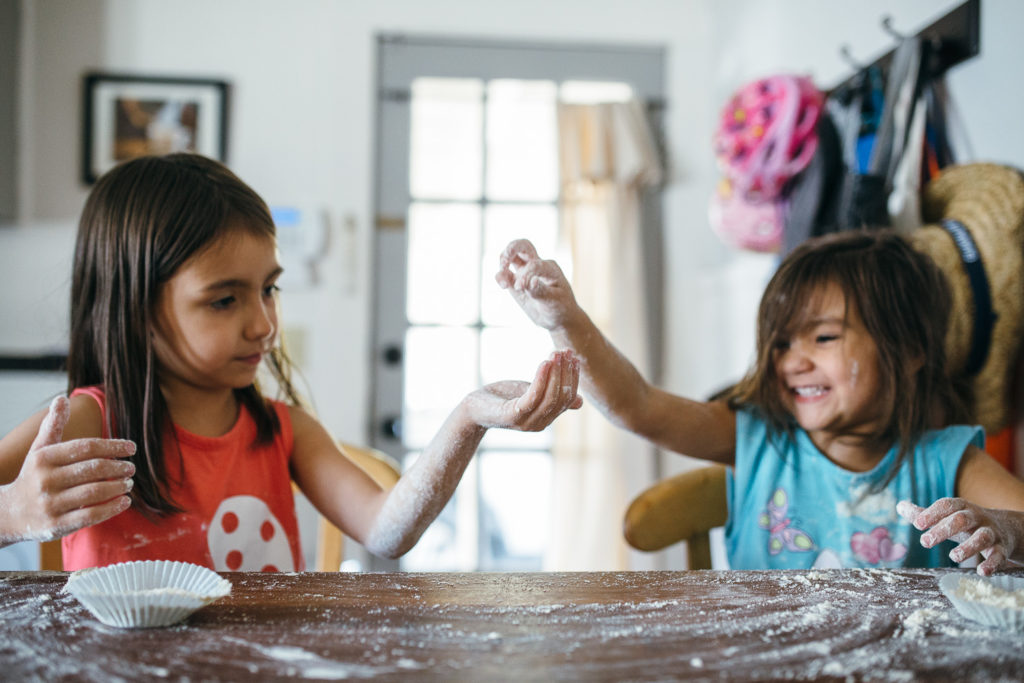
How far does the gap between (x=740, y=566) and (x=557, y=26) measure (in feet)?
7.05

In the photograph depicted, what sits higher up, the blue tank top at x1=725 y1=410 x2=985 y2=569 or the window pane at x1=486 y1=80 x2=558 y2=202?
the window pane at x1=486 y1=80 x2=558 y2=202

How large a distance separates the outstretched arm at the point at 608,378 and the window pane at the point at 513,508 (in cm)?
157

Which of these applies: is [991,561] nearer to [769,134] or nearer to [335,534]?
[335,534]

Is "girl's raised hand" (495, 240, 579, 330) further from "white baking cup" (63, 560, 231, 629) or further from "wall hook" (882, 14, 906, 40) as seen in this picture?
"wall hook" (882, 14, 906, 40)

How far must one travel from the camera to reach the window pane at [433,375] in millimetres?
2656

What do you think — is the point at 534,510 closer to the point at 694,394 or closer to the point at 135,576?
the point at 694,394

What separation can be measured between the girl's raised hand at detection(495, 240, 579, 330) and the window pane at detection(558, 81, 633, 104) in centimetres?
198

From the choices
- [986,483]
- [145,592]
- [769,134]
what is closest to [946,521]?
[986,483]

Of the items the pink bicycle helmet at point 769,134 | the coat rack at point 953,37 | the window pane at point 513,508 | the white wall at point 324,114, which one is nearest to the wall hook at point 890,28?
the coat rack at point 953,37

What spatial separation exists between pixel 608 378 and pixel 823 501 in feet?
1.11

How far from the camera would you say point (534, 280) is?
2.93 ft

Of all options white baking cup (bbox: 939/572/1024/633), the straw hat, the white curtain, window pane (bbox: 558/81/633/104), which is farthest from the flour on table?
window pane (bbox: 558/81/633/104)

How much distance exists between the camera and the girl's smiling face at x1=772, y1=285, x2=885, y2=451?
1.03 meters

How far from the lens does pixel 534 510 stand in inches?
105
